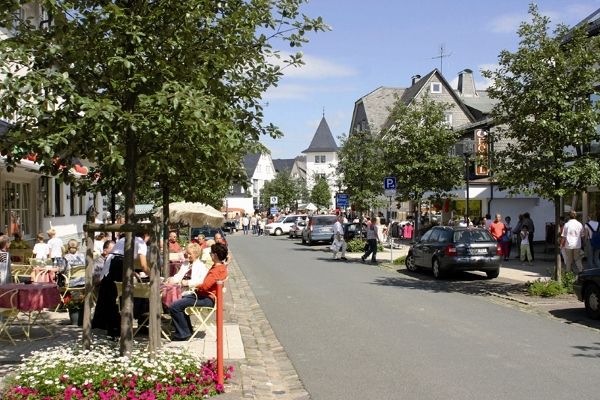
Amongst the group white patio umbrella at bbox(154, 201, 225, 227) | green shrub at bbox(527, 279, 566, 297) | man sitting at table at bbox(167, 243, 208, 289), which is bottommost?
green shrub at bbox(527, 279, 566, 297)

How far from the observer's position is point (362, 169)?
3403cm

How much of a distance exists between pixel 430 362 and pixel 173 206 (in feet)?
55.9

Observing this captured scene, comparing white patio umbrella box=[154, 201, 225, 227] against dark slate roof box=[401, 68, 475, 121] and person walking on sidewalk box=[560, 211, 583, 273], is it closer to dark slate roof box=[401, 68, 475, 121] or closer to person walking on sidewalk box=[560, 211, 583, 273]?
person walking on sidewalk box=[560, 211, 583, 273]

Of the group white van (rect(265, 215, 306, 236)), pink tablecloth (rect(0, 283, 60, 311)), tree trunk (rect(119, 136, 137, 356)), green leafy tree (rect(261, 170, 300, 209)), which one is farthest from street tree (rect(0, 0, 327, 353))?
green leafy tree (rect(261, 170, 300, 209))

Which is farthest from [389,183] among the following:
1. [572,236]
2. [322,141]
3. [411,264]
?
[322,141]

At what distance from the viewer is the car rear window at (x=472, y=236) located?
1878cm

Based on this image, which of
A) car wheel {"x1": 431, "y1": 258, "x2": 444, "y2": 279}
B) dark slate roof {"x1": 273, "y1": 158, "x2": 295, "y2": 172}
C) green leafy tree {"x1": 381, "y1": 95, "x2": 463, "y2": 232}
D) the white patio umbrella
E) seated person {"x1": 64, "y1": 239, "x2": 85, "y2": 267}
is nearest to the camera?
seated person {"x1": 64, "y1": 239, "x2": 85, "y2": 267}

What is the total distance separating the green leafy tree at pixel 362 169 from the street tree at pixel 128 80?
26.1 meters

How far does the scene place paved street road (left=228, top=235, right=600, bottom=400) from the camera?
23.1 feet

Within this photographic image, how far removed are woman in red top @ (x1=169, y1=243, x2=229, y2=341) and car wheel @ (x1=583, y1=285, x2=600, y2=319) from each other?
651 centimetres

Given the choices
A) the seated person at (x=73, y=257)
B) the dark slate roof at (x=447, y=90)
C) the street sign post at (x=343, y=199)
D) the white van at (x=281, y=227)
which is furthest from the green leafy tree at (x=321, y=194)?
the seated person at (x=73, y=257)

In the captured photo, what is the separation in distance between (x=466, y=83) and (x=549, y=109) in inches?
2442

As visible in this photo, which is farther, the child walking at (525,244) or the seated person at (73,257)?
the child walking at (525,244)

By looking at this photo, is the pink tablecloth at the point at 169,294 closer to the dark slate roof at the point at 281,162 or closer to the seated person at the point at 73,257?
the seated person at the point at 73,257
